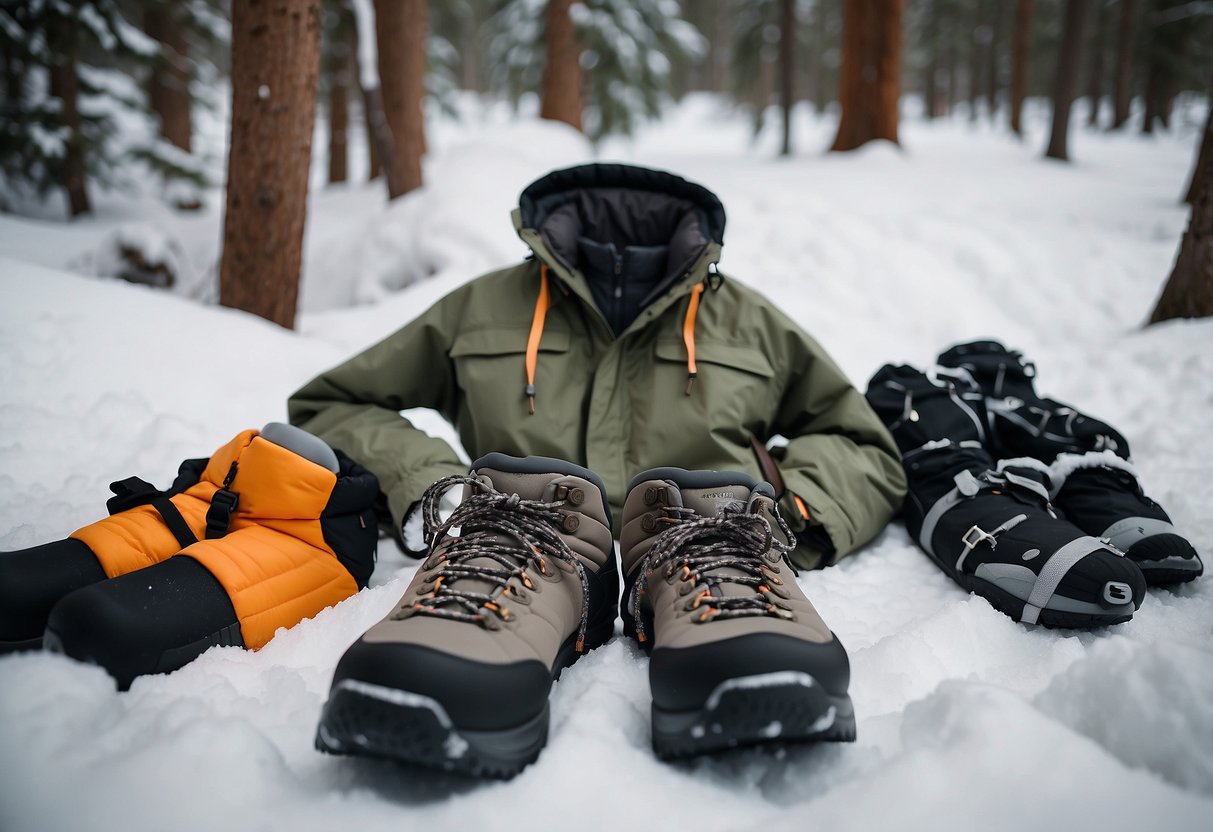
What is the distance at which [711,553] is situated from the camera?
1.47 meters

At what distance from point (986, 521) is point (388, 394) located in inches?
73.2

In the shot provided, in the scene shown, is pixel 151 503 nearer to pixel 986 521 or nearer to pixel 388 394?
pixel 388 394

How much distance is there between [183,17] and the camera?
A: 920cm

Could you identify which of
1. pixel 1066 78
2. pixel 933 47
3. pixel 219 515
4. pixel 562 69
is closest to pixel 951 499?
pixel 219 515

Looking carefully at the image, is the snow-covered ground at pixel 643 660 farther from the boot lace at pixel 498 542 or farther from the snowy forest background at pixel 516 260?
the boot lace at pixel 498 542

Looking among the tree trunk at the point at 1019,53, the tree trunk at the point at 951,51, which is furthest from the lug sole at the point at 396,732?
the tree trunk at the point at 951,51

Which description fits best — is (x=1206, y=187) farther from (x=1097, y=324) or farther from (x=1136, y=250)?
(x=1136, y=250)

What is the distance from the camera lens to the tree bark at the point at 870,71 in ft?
29.6

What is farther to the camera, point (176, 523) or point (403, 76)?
point (403, 76)

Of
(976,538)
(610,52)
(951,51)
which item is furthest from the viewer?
(951,51)

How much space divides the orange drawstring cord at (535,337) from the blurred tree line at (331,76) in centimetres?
220

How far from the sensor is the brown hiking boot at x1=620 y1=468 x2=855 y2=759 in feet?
3.57

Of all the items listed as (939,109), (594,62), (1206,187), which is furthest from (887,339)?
(939,109)

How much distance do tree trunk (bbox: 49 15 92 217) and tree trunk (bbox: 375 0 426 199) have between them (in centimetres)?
362
